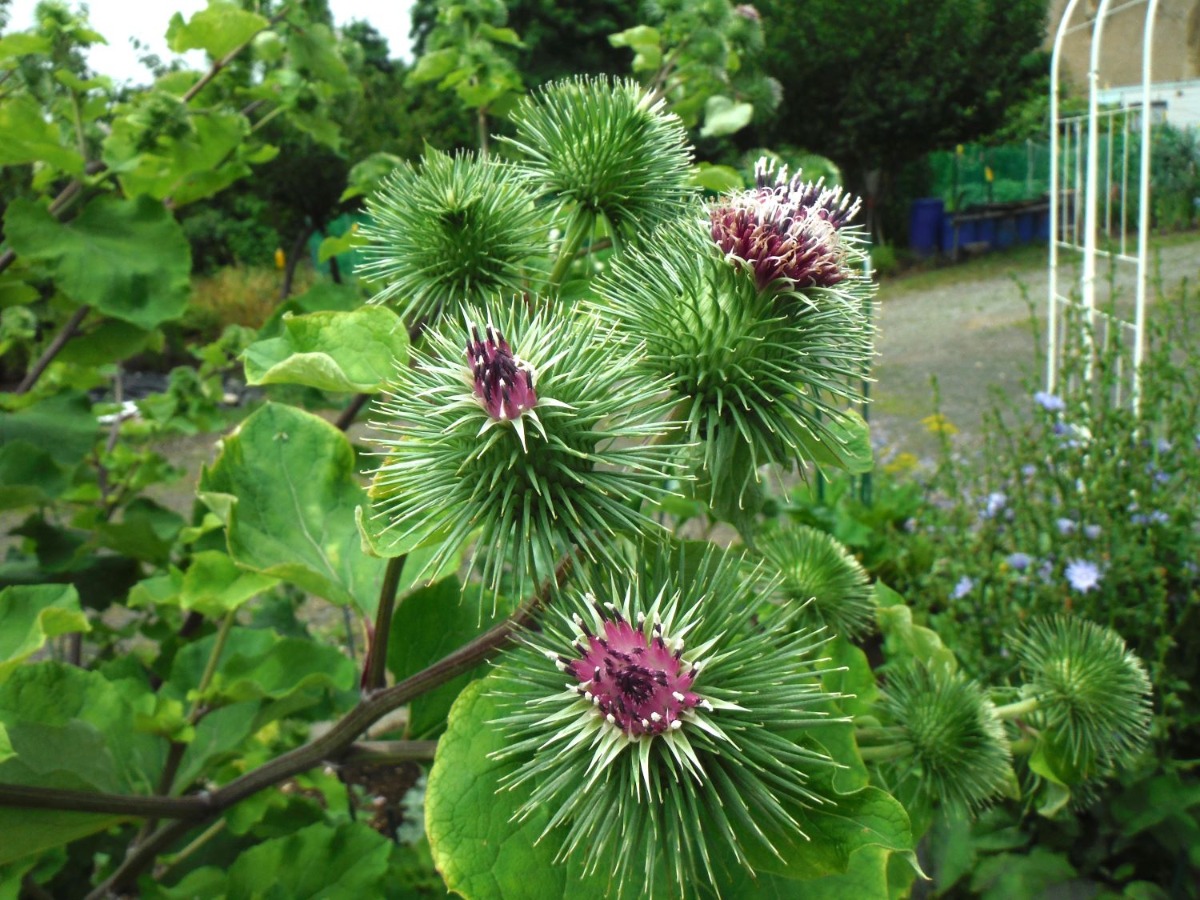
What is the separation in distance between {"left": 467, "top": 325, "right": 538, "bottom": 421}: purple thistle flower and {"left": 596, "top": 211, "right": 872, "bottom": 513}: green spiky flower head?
11 centimetres

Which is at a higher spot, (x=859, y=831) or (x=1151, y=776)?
(x=859, y=831)

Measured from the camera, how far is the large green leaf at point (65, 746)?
1.00 metres

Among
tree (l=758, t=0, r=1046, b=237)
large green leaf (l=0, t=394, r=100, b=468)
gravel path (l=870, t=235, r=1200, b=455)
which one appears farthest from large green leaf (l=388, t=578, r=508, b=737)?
tree (l=758, t=0, r=1046, b=237)

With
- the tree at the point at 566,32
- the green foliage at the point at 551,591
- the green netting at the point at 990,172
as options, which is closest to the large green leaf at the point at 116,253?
the green foliage at the point at 551,591

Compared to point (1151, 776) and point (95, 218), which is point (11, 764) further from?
point (1151, 776)

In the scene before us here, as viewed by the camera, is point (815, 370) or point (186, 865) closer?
point (815, 370)

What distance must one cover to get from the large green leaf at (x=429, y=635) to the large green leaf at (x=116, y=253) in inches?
36.8

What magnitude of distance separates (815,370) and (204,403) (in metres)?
2.10

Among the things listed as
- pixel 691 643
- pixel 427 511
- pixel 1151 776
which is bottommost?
pixel 1151 776

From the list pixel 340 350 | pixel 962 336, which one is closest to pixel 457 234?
pixel 340 350

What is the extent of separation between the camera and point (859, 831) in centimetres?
72

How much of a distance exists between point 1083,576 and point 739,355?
7.16 feet

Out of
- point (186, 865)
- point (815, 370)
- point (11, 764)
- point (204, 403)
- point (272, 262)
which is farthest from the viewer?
point (272, 262)

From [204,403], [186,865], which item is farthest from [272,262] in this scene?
[186,865]
